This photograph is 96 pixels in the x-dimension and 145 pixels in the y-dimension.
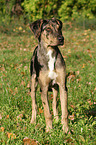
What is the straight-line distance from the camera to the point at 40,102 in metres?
3.94

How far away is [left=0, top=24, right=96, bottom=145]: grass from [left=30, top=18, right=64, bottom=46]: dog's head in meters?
1.30

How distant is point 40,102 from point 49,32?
184 cm

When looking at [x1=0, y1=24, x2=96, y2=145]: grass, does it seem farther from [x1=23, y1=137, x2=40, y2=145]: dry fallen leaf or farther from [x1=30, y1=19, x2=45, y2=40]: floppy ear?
[x1=30, y1=19, x2=45, y2=40]: floppy ear

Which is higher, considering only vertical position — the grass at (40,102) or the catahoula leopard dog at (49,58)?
the catahoula leopard dog at (49,58)

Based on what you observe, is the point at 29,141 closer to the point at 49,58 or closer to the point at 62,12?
the point at 49,58

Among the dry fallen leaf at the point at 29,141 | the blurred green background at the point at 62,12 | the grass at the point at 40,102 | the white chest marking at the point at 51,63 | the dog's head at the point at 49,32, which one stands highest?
the blurred green background at the point at 62,12

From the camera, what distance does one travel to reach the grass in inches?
111

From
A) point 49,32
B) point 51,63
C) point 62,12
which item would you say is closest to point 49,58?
point 51,63

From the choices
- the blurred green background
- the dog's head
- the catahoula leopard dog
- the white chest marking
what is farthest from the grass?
the blurred green background

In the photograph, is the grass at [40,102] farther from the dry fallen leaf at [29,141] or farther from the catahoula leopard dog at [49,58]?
the catahoula leopard dog at [49,58]

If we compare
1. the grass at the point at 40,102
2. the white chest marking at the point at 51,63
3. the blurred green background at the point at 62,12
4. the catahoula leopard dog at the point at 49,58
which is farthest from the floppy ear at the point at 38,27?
the blurred green background at the point at 62,12

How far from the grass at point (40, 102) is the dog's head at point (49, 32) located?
1.30 m

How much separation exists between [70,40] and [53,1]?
4.95m

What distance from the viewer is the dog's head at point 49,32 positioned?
249 centimetres
